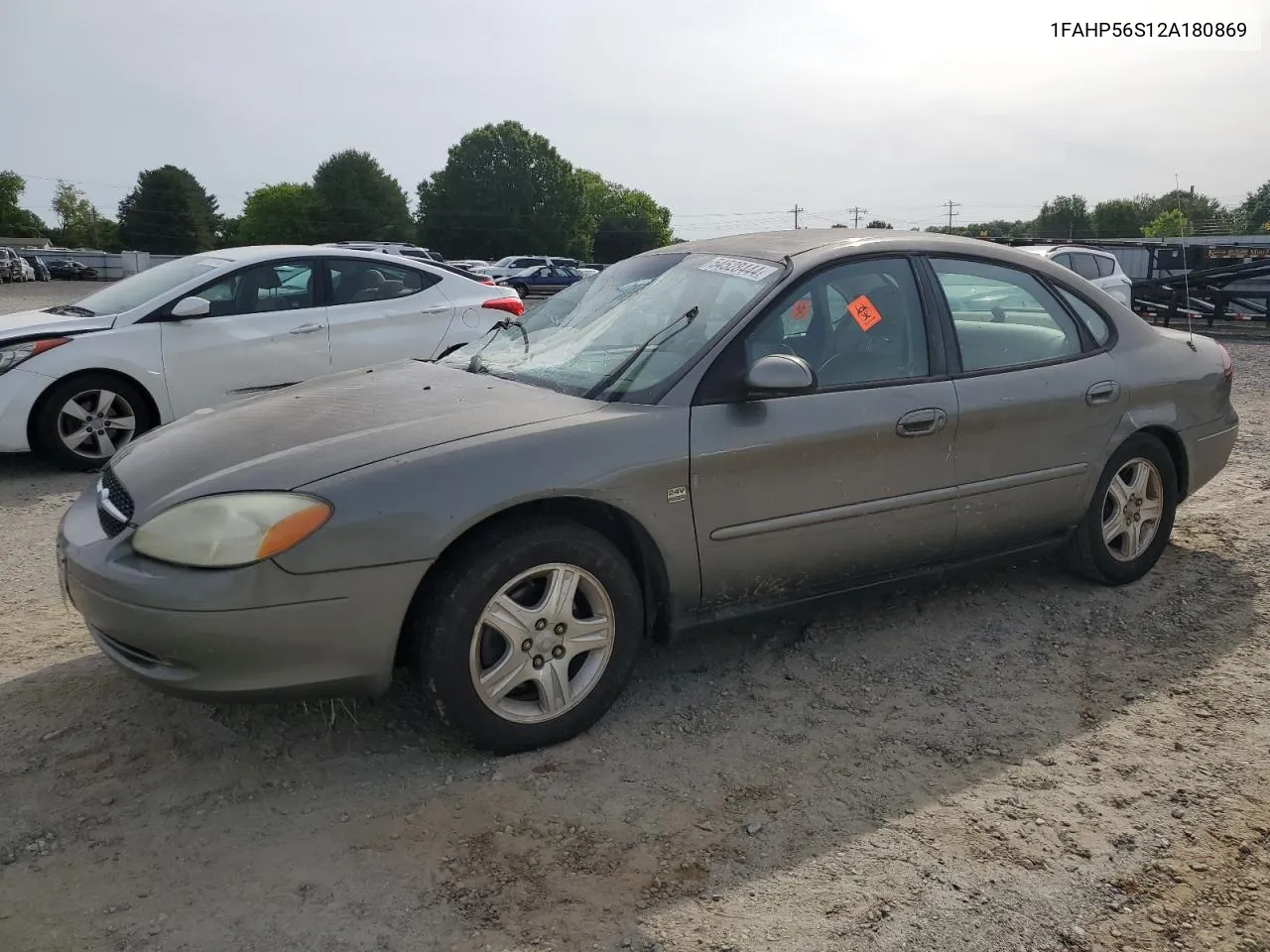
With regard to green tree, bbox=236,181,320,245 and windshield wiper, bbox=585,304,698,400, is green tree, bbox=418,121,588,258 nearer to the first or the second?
green tree, bbox=236,181,320,245

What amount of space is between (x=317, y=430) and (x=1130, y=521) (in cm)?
343

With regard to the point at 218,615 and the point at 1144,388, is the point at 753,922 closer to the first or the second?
the point at 218,615

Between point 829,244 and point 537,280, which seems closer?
point 829,244

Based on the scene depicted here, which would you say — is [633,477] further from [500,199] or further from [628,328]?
[500,199]

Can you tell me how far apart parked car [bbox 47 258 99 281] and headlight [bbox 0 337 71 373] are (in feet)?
167

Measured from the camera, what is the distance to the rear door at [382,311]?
7.36 metres

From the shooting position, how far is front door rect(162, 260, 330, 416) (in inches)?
267

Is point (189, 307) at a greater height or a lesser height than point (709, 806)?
greater

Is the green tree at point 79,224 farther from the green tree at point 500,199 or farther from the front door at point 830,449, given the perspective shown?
the front door at point 830,449

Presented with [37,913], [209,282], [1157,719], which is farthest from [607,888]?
[209,282]

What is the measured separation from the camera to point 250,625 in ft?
8.79

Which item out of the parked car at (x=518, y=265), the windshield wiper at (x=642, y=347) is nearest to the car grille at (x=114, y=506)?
the windshield wiper at (x=642, y=347)

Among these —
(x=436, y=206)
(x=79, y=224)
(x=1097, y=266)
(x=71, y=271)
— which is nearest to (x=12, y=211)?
(x=79, y=224)

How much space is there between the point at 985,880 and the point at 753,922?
2.00 feet
